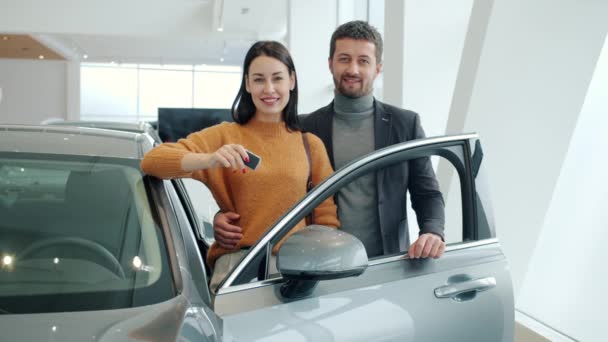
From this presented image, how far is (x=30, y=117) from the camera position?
20672 millimetres

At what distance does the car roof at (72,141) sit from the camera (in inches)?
71.4

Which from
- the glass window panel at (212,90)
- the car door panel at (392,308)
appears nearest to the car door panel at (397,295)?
the car door panel at (392,308)

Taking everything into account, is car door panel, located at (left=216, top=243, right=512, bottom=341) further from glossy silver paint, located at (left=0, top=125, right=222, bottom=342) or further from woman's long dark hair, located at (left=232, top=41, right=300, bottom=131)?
woman's long dark hair, located at (left=232, top=41, right=300, bottom=131)

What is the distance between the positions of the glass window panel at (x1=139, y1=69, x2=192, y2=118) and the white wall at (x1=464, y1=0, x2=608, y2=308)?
1841 cm

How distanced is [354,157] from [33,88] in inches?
800

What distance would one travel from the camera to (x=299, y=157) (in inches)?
72.1

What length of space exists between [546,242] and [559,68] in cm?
100

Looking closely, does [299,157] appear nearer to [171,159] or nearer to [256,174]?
[256,174]

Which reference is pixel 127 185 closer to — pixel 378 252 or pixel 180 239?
pixel 180 239

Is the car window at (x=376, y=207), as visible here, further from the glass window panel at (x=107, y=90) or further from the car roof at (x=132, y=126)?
the glass window panel at (x=107, y=90)

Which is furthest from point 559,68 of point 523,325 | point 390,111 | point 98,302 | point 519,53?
point 98,302

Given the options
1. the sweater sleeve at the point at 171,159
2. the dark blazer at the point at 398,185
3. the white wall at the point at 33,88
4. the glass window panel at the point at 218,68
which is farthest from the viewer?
the glass window panel at the point at 218,68

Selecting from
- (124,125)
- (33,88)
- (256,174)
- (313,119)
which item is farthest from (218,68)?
(256,174)

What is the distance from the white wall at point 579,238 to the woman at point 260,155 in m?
2.22
